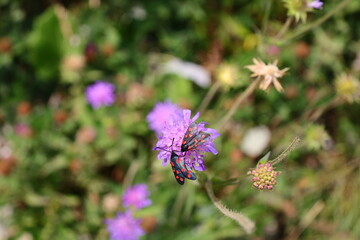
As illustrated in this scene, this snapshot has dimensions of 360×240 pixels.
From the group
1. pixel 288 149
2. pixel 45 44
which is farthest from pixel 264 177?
pixel 45 44

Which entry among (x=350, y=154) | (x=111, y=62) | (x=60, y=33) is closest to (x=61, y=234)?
(x=111, y=62)

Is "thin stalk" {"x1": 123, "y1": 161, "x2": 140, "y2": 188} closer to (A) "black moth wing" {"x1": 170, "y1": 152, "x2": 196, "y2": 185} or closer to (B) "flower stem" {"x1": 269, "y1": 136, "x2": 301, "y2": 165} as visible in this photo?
(A) "black moth wing" {"x1": 170, "y1": 152, "x2": 196, "y2": 185}

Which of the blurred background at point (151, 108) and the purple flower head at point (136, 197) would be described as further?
the blurred background at point (151, 108)

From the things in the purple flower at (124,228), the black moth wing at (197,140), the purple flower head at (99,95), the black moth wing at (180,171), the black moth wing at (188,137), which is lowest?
the black moth wing at (180,171)

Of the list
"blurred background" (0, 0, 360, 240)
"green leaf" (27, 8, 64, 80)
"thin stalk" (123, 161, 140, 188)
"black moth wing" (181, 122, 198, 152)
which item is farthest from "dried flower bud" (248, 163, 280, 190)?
"green leaf" (27, 8, 64, 80)

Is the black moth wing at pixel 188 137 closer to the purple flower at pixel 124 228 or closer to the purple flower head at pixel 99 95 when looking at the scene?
the purple flower at pixel 124 228

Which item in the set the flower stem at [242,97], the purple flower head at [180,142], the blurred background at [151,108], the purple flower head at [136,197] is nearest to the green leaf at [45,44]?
→ the blurred background at [151,108]
